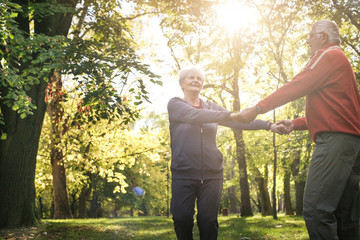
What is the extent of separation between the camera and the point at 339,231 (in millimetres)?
2809

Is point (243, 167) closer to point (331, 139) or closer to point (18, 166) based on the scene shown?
point (18, 166)

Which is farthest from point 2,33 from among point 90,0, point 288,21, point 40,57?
point 288,21

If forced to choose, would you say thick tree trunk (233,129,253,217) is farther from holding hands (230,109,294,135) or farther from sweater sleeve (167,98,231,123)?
sweater sleeve (167,98,231,123)

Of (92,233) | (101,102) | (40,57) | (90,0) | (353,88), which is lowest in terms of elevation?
(92,233)

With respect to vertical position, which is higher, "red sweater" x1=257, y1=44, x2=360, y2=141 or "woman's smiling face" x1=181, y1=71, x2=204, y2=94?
"woman's smiling face" x1=181, y1=71, x2=204, y2=94

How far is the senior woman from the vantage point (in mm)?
3391

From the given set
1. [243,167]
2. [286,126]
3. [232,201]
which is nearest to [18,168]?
[286,126]

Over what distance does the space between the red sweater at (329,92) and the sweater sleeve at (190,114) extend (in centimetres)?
77

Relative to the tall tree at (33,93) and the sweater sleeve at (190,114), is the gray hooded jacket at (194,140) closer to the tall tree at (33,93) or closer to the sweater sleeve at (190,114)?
the sweater sleeve at (190,114)

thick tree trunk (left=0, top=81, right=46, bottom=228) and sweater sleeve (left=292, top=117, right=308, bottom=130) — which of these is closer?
sweater sleeve (left=292, top=117, right=308, bottom=130)

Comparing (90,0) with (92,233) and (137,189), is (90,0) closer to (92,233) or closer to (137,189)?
(92,233)

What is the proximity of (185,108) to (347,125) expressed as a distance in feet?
5.12

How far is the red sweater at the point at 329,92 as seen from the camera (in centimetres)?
270

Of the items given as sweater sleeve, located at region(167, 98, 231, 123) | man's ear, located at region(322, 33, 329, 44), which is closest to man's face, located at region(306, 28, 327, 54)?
man's ear, located at region(322, 33, 329, 44)
